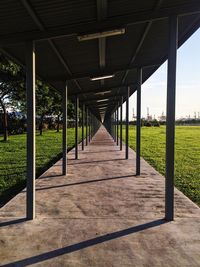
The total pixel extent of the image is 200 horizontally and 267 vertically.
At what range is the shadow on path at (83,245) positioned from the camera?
4.01m

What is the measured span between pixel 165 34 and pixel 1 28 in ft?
11.9

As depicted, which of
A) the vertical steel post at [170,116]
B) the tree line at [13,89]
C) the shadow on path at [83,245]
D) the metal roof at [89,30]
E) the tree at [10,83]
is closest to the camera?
the shadow on path at [83,245]

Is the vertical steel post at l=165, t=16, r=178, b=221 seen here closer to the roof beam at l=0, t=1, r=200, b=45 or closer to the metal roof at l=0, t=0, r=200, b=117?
the roof beam at l=0, t=1, r=200, b=45

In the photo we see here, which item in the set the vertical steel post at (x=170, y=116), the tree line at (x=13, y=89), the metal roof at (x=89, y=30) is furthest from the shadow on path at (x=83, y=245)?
the tree line at (x=13, y=89)

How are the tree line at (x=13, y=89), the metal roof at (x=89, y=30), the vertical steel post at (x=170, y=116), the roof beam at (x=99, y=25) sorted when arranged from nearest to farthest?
the metal roof at (x=89, y=30) < the roof beam at (x=99, y=25) < the vertical steel post at (x=170, y=116) < the tree line at (x=13, y=89)

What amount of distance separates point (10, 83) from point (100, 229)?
744 inches

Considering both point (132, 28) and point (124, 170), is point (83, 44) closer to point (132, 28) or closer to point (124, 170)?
point (132, 28)

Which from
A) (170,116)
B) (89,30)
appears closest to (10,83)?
(89,30)

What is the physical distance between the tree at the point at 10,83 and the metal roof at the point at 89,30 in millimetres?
8866

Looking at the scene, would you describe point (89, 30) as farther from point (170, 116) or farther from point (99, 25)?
point (170, 116)

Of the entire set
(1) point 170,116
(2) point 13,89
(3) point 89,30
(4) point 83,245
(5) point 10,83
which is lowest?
(4) point 83,245

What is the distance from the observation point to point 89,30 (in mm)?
5516

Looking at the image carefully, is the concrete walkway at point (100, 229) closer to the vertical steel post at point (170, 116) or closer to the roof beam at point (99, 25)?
the vertical steel post at point (170, 116)

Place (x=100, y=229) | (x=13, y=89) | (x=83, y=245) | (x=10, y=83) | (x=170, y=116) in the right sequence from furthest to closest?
1. (x=13, y=89)
2. (x=10, y=83)
3. (x=170, y=116)
4. (x=100, y=229)
5. (x=83, y=245)
